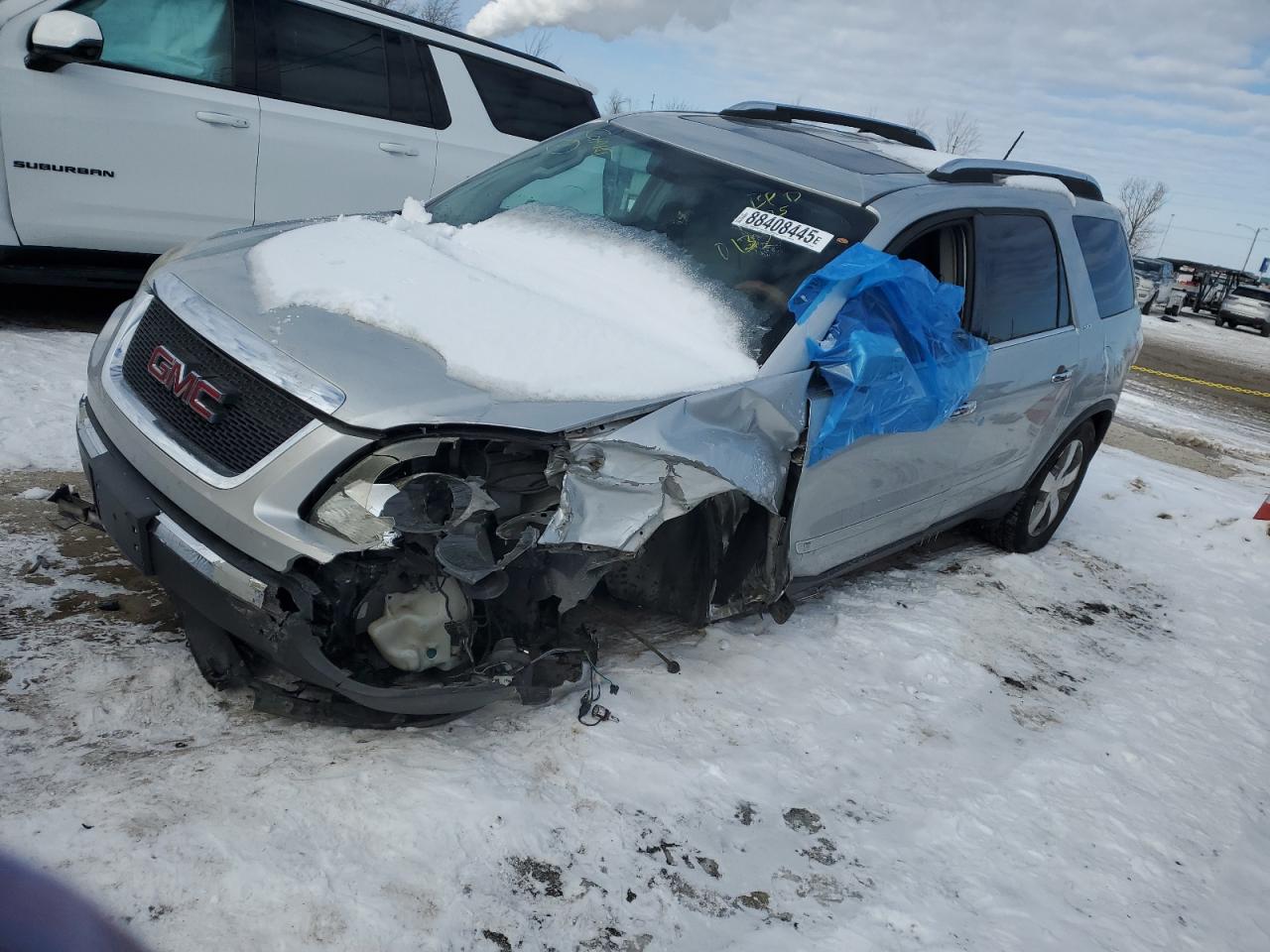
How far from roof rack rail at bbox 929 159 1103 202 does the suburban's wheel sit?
1.25m

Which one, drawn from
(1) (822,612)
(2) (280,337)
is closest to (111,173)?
(2) (280,337)

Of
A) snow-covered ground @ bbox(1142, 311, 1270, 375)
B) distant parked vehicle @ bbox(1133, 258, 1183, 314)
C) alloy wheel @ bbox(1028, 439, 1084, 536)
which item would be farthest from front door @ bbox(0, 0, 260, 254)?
distant parked vehicle @ bbox(1133, 258, 1183, 314)

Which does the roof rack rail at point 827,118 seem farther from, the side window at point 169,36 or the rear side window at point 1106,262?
the side window at point 169,36

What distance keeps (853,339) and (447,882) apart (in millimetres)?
2004

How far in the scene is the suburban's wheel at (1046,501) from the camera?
5.12 meters

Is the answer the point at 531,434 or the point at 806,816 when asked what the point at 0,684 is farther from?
the point at 806,816

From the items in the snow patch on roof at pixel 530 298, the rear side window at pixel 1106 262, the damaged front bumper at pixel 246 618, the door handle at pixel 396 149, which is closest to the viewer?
the damaged front bumper at pixel 246 618

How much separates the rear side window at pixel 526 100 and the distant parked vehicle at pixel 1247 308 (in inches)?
939

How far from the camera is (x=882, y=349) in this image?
10.6 feet

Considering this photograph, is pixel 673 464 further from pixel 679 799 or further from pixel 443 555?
pixel 679 799

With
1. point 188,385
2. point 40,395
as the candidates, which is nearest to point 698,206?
point 188,385

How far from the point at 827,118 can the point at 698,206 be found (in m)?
1.66

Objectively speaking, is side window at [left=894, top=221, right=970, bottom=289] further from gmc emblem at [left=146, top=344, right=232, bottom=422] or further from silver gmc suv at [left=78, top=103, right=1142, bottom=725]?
gmc emblem at [left=146, top=344, right=232, bottom=422]

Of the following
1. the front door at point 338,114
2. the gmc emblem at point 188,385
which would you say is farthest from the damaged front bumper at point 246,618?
the front door at point 338,114
